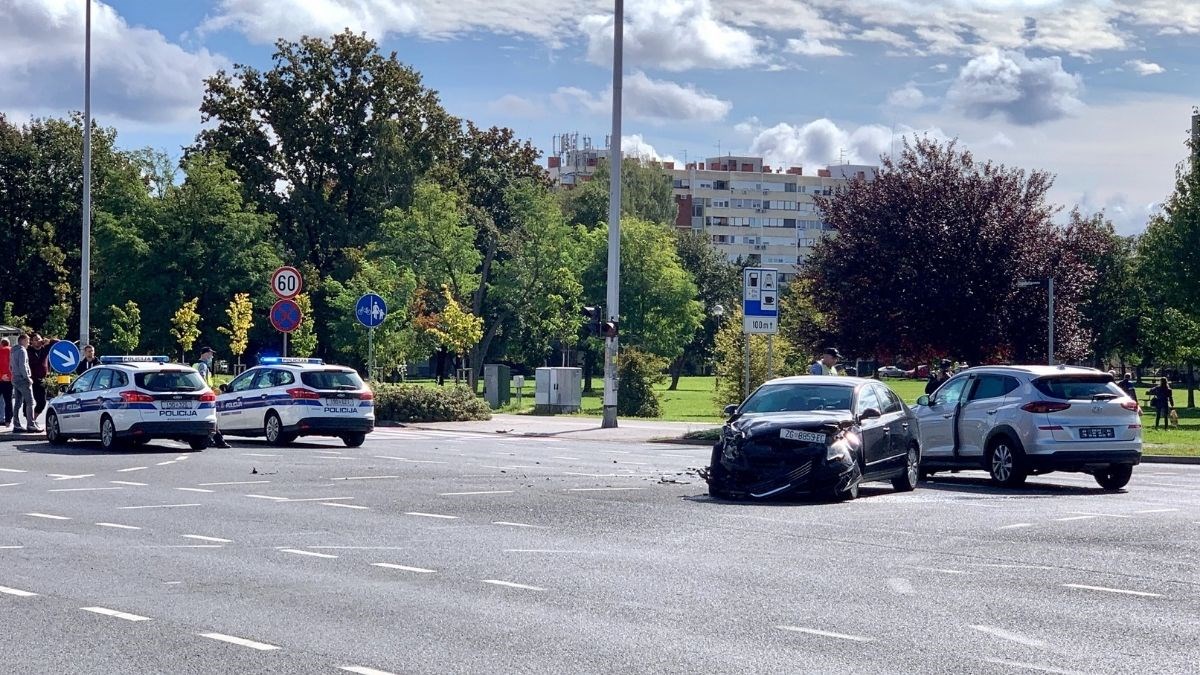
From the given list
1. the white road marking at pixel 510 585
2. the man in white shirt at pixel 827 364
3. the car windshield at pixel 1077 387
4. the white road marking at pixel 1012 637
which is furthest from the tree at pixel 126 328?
the white road marking at pixel 1012 637

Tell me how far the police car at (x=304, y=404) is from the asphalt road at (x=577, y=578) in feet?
23.6

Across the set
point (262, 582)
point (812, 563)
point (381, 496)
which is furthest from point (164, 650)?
point (381, 496)

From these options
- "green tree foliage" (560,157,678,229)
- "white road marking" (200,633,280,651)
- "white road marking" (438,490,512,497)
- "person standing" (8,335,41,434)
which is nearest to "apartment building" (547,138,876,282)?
"green tree foliage" (560,157,678,229)

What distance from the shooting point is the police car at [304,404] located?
2848 cm

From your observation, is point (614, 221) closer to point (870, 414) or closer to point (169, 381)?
point (169, 381)

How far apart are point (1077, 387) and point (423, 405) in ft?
68.3

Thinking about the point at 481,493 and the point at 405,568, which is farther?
the point at 481,493

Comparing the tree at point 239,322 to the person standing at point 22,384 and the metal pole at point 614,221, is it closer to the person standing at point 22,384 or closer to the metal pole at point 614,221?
the metal pole at point 614,221

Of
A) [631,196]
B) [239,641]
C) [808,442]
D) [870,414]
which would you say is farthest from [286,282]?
[631,196]

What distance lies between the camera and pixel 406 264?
220 feet

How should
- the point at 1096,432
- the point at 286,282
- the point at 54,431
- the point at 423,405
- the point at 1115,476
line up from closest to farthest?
the point at 1096,432, the point at 1115,476, the point at 54,431, the point at 286,282, the point at 423,405

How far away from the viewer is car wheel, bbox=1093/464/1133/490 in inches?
839

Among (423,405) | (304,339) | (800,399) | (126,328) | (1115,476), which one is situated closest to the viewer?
(800,399)

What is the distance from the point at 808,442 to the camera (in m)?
18.2
